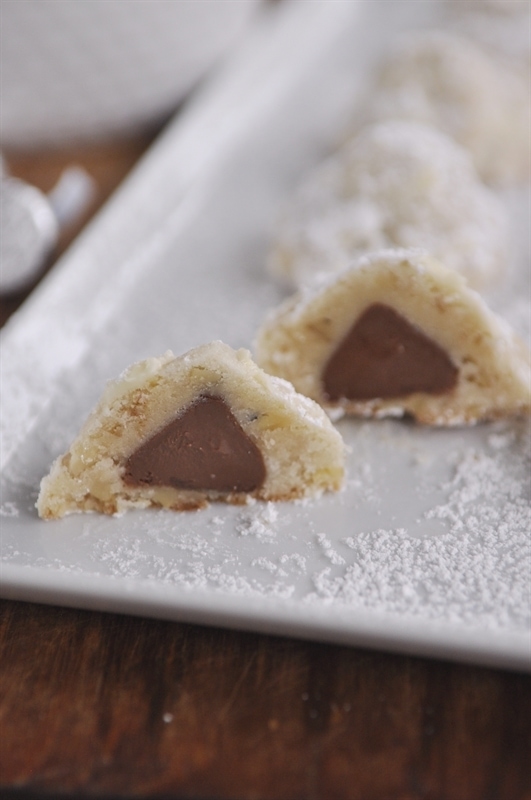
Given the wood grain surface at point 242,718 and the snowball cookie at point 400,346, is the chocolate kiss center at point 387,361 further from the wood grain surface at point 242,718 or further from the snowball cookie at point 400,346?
the wood grain surface at point 242,718

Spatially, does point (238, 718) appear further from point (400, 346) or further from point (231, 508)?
point (400, 346)

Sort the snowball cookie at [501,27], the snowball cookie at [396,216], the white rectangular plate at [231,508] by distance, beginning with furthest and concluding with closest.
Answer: the snowball cookie at [501,27] < the snowball cookie at [396,216] < the white rectangular plate at [231,508]

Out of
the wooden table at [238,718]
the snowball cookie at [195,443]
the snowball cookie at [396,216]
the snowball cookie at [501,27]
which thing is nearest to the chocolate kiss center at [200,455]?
the snowball cookie at [195,443]

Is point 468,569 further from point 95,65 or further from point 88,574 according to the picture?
point 95,65

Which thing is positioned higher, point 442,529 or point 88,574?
point 442,529

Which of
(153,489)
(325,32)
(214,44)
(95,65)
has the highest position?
(325,32)

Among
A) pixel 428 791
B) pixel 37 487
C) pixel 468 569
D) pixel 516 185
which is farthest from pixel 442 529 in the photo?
pixel 516 185
